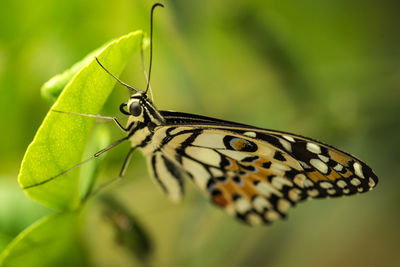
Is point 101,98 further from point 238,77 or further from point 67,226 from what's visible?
point 238,77

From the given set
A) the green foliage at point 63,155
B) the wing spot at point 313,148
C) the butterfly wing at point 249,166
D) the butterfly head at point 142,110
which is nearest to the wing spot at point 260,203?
the butterfly wing at point 249,166

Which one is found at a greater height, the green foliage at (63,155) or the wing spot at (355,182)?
the wing spot at (355,182)

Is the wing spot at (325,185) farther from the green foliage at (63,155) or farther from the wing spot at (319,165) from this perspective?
the green foliage at (63,155)

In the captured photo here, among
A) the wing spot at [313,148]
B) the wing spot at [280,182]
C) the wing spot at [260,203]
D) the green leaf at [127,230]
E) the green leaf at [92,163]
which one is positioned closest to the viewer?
the green leaf at [92,163]

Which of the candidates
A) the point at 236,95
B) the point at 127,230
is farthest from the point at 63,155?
the point at 236,95

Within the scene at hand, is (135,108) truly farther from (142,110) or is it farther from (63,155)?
(63,155)

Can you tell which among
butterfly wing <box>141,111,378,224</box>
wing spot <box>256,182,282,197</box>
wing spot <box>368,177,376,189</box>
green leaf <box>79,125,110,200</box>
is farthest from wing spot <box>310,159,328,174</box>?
green leaf <box>79,125,110,200</box>

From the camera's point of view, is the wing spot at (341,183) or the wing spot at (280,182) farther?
the wing spot at (280,182)

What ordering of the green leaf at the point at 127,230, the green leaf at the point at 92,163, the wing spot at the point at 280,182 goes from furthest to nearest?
the wing spot at the point at 280,182 < the green leaf at the point at 127,230 < the green leaf at the point at 92,163
